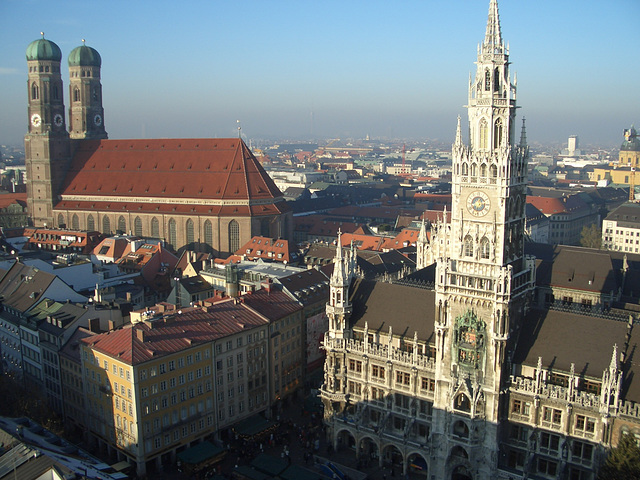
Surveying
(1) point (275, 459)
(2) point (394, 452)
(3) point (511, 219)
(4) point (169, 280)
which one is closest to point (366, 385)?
(2) point (394, 452)

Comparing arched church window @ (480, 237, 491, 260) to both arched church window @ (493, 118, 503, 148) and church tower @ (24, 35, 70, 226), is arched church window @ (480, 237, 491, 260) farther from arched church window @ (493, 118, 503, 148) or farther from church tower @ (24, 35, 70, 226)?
church tower @ (24, 35, 70, 226)

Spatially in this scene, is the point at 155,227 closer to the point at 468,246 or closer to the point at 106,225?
the point at 106,225

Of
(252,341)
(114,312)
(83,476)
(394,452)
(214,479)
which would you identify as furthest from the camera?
(114,312)

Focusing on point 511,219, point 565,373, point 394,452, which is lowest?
point 394,452

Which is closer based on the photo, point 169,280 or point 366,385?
point 366,385

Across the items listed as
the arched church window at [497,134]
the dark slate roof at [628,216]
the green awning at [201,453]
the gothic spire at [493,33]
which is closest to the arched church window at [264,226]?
the green awning at [201,453]

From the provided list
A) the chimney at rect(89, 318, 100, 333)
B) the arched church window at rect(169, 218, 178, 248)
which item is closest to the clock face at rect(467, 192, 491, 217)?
the chimney at rect(89, 318, 100, 333)

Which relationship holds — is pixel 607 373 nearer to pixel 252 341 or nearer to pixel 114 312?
pixel 252 341
